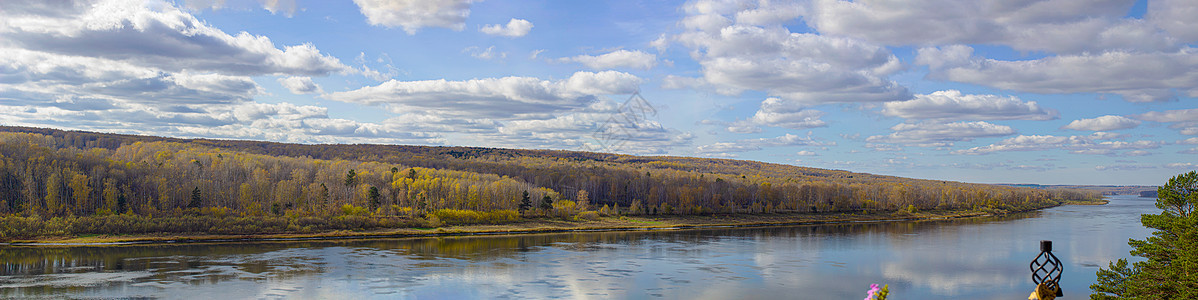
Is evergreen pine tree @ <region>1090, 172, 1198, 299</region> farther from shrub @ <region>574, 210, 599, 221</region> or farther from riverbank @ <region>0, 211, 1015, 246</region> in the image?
shrub @ <region>574, 210, 599, 221</region>

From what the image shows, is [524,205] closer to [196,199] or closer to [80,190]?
[196,199]

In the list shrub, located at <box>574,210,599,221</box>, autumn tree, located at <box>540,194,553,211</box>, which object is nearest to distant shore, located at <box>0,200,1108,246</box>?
shrub, located at <box>574,210,599,221</box>

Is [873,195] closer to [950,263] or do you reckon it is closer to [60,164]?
[950,263]

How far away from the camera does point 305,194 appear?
265ft

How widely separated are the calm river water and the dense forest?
31.3 feet

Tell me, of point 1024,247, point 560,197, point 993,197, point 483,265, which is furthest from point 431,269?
point 993,197

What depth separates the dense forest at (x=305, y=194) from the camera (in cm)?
6469

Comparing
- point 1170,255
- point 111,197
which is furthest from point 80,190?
point 1170,255

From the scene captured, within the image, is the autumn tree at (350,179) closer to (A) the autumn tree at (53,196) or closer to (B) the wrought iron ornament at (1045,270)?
(A) the autumn tree at (53,196)

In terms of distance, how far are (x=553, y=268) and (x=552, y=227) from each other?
119ft

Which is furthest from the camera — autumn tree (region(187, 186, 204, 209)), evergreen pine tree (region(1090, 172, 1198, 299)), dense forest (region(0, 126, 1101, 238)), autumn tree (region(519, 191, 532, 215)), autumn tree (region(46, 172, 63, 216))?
autumn tree (region(519, 191, 532, 215))

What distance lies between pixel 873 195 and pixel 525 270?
98179 millimetres

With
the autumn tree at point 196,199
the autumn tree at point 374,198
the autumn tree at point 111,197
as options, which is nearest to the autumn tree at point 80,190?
the autumn tree at point 111,197

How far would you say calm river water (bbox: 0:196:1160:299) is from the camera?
31.9m
